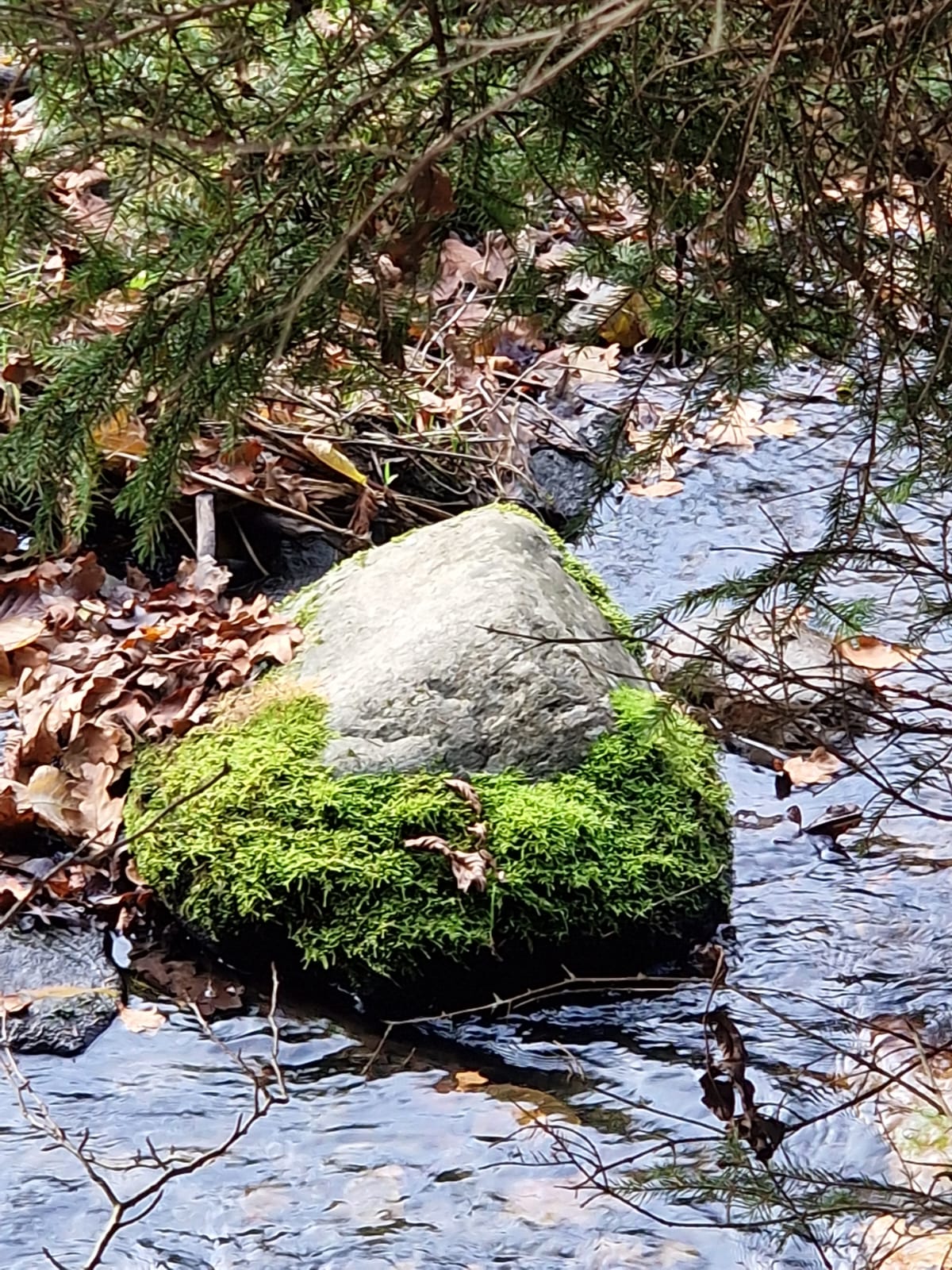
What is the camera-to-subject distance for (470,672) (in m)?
3.79

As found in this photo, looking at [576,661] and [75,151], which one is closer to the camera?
[75,151]


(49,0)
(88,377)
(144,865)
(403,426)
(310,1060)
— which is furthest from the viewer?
(403,426)

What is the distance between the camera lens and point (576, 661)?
388cm

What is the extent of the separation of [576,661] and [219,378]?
5.61 feet

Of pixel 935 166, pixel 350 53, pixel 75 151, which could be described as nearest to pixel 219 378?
pixel 75 151

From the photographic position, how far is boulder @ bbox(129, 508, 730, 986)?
351cm

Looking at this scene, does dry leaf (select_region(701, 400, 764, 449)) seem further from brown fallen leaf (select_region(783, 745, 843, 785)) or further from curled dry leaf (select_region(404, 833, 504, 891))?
curled dry leaf (select_region(404, 833, 504, 891))

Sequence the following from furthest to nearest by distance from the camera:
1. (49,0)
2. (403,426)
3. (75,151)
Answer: (403,426) → (75,151) → (49,0)

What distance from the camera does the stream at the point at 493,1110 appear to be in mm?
2904

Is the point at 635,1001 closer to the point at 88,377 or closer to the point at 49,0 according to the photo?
the point at 88,377

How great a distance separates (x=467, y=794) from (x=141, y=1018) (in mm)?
993

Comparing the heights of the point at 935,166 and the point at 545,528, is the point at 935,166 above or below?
above

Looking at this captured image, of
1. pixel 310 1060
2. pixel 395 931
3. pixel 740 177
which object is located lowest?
pixel 310 1060

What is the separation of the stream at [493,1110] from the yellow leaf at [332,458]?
238cm
